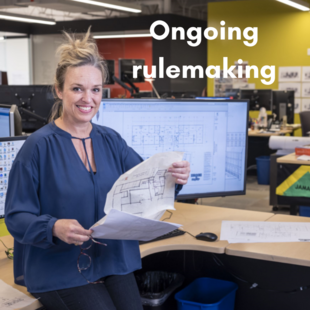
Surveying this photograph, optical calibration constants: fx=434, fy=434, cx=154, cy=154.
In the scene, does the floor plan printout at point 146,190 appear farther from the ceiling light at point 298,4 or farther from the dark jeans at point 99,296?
the ceiling light at point 298,4

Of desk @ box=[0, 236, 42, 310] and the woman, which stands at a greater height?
the woman

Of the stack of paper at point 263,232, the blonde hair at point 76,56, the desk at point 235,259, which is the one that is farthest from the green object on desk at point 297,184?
the blonde hair at point 76,56

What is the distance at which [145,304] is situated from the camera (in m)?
2.08

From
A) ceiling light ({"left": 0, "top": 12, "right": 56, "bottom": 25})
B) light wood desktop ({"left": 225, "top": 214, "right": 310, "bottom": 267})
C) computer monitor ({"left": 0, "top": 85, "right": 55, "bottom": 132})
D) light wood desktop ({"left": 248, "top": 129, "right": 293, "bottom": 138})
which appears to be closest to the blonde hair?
light wood desktop ({"left": 225, "top": 214, "right": 310, "bottom": 267})

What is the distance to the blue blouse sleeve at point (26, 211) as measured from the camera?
126 centimetres

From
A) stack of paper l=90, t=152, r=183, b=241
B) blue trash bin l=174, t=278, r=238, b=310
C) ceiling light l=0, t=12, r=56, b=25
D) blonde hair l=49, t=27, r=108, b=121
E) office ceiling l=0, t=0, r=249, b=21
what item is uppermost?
office ceiling l=0, t=0, r=249, b=21

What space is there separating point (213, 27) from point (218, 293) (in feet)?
28.0

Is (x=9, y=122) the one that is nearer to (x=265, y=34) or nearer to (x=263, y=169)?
(x=263, y=169)

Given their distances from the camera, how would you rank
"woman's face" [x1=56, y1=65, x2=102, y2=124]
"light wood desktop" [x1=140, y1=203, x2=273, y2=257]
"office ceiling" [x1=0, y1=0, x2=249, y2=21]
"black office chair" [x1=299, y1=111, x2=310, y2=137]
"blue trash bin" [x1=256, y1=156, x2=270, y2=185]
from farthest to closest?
"office ceiling" [x1=0, y1=0, x2=249, y2=21] < "blue trash bin" [x1=256, y1=156, x2=270, y2=185] < "black office chair" [x1=299, y1=111, x2=310, y2=137] < "light wood desktop" [x1=140, y1=203, x2=273, y2=257] < "woman's face" [x1=56, y1=65, x2=102, y2=124]

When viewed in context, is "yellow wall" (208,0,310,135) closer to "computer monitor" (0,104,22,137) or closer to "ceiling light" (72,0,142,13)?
"ceiling light" (72,0,142,13)

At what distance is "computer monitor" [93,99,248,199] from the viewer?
2020 mm

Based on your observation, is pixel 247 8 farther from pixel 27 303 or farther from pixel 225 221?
pixel 27 303

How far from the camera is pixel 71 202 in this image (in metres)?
1.38

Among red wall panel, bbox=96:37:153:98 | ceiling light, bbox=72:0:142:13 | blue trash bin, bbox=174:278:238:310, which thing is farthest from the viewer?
red wall panel, bbox=96:37:153:98
